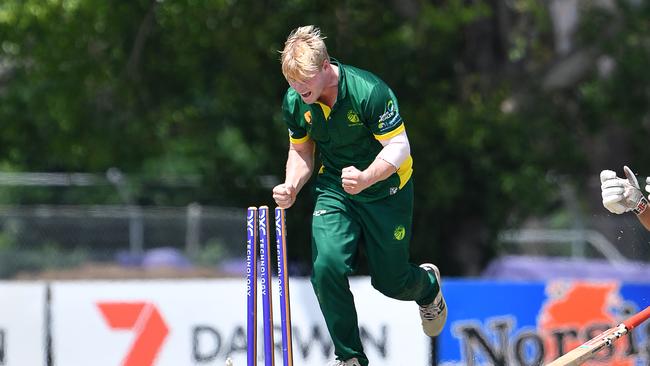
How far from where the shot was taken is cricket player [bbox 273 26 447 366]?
5953 mm

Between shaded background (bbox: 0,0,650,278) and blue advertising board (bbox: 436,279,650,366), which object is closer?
blue advertising board (bbox: 436,279,650,366)

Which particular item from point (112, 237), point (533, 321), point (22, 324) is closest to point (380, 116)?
point (533, 321)

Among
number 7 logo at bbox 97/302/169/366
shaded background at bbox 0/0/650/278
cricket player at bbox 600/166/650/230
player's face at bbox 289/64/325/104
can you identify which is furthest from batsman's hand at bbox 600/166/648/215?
shaded background at bbox 0/0/650/278

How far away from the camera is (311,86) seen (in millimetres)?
5836

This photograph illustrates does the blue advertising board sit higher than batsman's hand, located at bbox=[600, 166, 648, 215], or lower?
lower

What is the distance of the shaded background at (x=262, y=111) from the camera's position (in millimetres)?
15289

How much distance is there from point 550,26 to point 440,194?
347 inches

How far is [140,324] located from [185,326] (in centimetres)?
34

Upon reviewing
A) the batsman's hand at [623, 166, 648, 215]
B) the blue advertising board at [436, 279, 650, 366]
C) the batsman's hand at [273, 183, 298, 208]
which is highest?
the batsman's hand at [273, 183, 298, 208]

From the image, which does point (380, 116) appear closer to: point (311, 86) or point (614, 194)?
point (311, 86)

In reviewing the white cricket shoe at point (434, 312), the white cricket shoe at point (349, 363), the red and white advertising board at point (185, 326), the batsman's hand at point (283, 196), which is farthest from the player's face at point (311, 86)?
the red and white advertising board at point (185, 326)

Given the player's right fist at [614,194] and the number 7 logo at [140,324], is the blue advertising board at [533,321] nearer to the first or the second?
the number 7 logo at [140,324]

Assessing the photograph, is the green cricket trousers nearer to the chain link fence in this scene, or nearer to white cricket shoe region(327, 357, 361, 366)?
white cricket shoe region(327, 357, 361, 366)

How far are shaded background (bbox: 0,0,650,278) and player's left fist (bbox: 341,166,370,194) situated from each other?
914 centimetres
